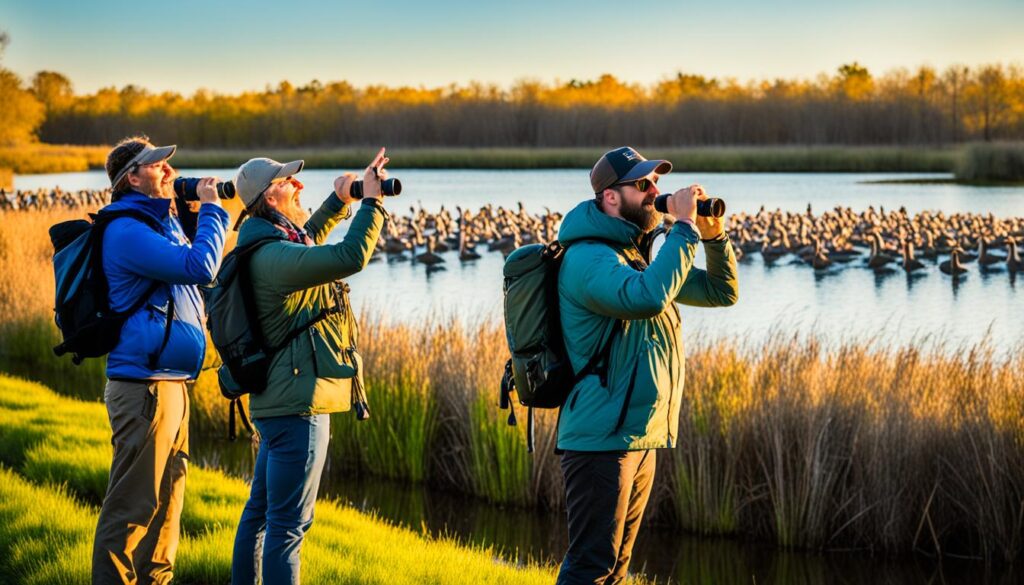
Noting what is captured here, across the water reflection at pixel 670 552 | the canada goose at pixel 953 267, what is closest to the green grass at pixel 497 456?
the water reflection at pixel 670 552

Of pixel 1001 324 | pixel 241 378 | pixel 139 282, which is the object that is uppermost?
pixel 139 282

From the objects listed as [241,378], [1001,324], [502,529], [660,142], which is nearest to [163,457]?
[241,378]

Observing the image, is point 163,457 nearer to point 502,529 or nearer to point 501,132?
point 502,529

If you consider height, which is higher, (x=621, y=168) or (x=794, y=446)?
(x=621, y=168)

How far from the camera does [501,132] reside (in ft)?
243

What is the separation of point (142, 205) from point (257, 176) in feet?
1.60

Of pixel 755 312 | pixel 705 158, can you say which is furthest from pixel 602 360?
pixel 705 158

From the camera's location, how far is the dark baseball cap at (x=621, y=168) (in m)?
4.04

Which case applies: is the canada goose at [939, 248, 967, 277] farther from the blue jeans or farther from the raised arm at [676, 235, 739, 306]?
the blue jeans

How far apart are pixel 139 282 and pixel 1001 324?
1747cm

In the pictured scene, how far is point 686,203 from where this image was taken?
155 inches

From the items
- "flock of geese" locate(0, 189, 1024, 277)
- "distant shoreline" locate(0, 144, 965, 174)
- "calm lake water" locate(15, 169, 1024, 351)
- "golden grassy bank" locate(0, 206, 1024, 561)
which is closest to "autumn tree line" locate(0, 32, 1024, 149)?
"distant shoreline" locate(0, 144, 965, 174)

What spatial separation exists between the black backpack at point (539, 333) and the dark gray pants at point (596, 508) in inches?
9.1

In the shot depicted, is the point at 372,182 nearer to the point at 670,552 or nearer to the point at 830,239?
the point at 670,552
